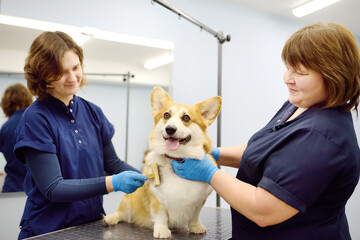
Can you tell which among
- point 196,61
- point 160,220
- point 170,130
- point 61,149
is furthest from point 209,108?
point 196,61

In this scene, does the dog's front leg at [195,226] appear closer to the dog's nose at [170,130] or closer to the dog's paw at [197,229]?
the dog's paw at [197,229]

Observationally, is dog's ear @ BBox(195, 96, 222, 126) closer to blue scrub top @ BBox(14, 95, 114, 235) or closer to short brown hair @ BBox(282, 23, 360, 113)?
short brown hair @ BBox(282, 23, 360, 113)

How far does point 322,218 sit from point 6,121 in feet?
6.99

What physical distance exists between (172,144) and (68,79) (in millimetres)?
517

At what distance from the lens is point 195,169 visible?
3.57ft

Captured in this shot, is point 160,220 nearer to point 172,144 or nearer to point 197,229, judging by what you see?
point 197,229

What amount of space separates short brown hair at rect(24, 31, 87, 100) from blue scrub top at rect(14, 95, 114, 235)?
Result: 63 mm

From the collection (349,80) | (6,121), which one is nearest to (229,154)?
(349,80)

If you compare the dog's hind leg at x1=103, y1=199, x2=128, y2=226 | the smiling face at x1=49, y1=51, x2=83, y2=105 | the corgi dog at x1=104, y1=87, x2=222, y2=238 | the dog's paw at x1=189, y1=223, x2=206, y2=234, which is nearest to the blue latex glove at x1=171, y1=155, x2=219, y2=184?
the corgi dog at x1=104, y1=87, x2=222, y2=238

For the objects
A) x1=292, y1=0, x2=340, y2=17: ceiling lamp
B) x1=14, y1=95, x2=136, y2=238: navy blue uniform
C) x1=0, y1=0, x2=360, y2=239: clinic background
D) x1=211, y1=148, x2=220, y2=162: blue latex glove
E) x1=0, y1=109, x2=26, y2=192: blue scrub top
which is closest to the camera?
x1=14, y1=95, x2=136, y2=238: navy blue uniform

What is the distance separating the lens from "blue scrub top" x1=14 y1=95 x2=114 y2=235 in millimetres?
1088

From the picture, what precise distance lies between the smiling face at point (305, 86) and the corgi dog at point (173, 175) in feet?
1.05

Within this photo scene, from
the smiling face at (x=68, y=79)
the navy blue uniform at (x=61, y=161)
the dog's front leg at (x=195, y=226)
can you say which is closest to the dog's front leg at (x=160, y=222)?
the dog's front leg at (x=195, y=226)

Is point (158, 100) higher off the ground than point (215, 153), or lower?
higher
